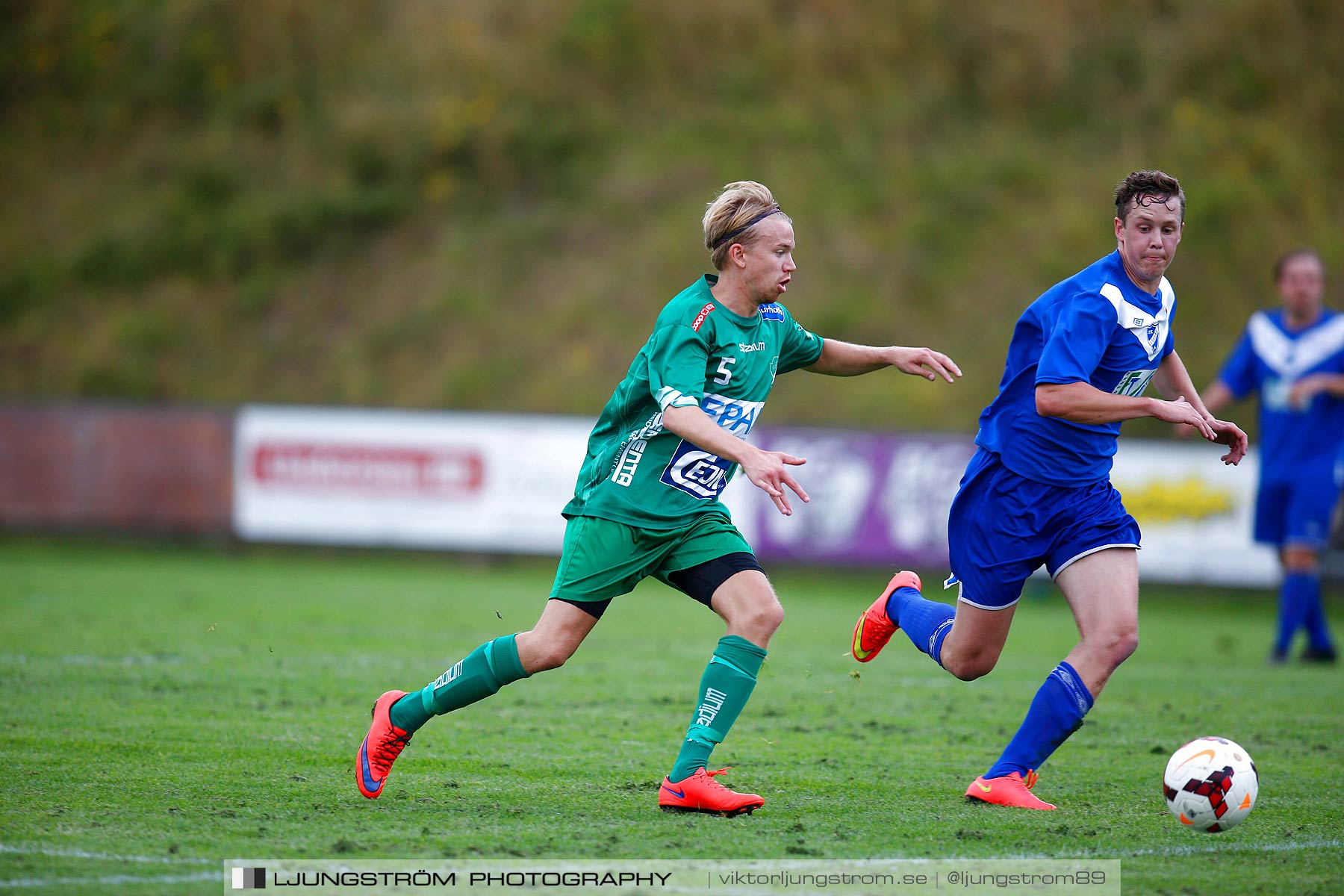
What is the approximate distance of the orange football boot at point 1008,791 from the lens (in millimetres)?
4648

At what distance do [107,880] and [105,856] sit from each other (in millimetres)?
261

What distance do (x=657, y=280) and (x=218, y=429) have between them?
24.5ft

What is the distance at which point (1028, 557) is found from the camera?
479 centimetres

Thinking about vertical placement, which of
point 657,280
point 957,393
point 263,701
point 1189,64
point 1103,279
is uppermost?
point 1189,64

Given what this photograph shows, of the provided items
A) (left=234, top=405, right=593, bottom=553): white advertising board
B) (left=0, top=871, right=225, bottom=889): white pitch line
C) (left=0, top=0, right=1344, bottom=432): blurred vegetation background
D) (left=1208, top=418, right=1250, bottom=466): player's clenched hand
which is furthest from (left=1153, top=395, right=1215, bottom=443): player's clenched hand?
(left=0, top=0, right=1344, bottom=432): blurred vegetation background

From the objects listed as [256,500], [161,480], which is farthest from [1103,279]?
[161,480]

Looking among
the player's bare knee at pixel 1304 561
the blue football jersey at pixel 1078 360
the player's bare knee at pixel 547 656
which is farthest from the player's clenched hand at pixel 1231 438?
the player's bare knee at pixel 1304 561

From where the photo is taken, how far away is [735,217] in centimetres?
463

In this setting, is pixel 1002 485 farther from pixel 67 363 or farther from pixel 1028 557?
pixel 67 363

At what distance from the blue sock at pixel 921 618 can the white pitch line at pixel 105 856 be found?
2670 mm

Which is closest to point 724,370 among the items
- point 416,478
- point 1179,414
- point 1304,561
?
point 1179,414

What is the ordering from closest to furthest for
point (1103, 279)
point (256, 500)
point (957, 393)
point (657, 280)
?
point (1103, 279) → point (256, 500) → point (957, 393) → point (657, 280)

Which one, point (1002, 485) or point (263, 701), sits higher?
point (1002, 485)

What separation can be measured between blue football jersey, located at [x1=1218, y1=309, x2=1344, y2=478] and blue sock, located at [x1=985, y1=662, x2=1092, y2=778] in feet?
18.2
